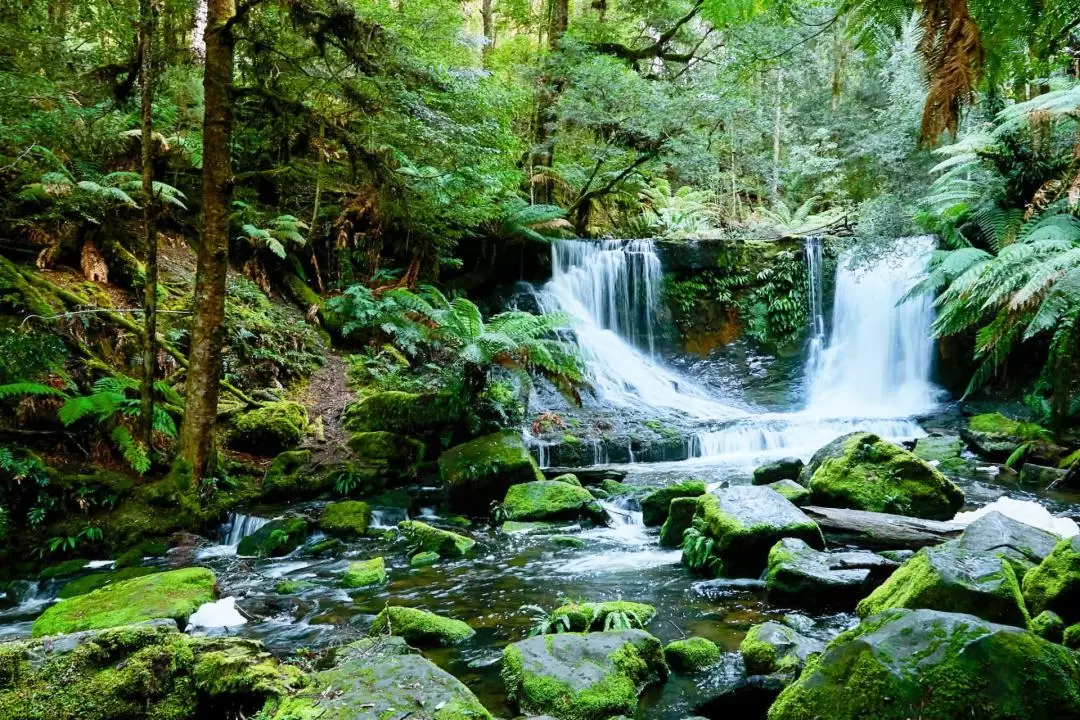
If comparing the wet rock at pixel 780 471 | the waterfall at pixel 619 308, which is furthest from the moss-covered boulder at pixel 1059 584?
the waterfall at pixel 619 308

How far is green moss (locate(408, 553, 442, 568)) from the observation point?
609cm

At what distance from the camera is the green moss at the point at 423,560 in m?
6.09

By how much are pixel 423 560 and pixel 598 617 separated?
224 cm

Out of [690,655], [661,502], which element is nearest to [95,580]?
[690,655]

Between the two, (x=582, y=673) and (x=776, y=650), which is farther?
(x=776, y=650)

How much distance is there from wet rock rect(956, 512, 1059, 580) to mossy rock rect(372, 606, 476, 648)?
3325mm

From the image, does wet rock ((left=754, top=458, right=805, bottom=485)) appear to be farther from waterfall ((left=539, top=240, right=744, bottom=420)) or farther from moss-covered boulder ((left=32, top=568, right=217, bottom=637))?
moss-covered boulder ((left=32, top=568, right=217, bottom=637))

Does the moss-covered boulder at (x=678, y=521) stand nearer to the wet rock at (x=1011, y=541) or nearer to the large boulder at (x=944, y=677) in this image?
the wet rock at (x=1011, y=541)

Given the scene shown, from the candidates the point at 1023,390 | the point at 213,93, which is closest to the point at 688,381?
the point at 1023,390

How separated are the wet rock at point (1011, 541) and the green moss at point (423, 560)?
420cm

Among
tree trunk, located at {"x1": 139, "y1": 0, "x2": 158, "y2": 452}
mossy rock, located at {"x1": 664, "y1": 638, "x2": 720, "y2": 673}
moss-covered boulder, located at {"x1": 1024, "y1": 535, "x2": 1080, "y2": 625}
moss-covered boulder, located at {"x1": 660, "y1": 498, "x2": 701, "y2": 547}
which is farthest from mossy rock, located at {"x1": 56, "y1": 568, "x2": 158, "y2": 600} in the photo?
moss-covered boulder, located at {"x1": 1024, "y1": 535, "x2": 1080, "y2": 625}

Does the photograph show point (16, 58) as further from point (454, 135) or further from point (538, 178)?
point (538, 178)

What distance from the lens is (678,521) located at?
6570 mm

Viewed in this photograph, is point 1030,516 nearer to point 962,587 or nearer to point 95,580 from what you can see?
point 962,587
